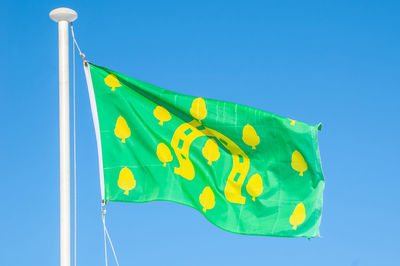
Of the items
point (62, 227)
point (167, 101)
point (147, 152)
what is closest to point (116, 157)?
point (147, 152)

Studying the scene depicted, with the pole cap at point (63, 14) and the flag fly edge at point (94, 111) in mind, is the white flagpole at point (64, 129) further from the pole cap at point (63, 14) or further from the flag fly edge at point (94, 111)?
the flag fly edge at point (94, 111)

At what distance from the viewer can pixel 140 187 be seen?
14539 millimetres

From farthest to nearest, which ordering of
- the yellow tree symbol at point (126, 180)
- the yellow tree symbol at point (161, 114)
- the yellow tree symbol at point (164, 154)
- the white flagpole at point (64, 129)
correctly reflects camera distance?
the yellow tree symbol at point (161, 114), the yellow tree symbol at point (164, 154), the yellow tree symbol at point (126, 180), the white flagpole at point (64, 129)

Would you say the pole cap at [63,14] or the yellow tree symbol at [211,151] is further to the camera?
the yellow tree symbol at [211,151]

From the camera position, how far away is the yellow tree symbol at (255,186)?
1538 cm

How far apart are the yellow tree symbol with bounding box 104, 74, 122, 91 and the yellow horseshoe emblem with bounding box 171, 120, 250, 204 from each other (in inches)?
64.1

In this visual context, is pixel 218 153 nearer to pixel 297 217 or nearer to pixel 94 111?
pixel 297 217

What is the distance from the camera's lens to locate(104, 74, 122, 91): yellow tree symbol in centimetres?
1483

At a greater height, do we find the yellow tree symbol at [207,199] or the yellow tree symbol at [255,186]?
the yellow tree symbol at [255,186]

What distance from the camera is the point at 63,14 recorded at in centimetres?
1287

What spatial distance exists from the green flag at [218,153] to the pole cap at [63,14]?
6.51 ft

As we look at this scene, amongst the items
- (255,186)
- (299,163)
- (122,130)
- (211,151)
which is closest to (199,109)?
(211,151)

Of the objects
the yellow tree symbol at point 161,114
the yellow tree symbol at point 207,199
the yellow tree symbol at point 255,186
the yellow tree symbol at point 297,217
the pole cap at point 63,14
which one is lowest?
the yellow tree symbol at point 297,217

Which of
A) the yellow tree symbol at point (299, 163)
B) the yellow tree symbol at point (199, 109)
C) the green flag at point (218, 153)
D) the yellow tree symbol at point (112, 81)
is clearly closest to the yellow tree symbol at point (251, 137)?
the green flag at point (218, 153)
